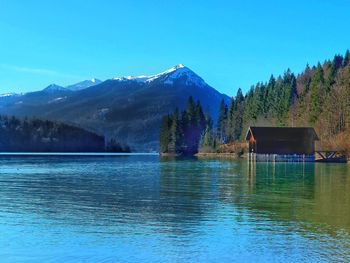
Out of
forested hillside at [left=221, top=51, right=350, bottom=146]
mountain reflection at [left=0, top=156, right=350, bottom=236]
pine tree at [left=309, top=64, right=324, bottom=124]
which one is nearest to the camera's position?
mountain reflection at [left=0, top=156, right=350, bottom=236]

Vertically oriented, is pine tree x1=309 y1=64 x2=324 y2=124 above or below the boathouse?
above

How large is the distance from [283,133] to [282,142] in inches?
75.2

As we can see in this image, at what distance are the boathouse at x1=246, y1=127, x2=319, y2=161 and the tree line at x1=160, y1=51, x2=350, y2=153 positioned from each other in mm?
6622

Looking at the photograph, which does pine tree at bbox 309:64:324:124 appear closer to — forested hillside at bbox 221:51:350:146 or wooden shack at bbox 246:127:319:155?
forested hillside at bbox 221:51:350:146

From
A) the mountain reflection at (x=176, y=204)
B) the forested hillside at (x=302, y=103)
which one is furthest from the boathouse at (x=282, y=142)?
the mountain reflection at (x=176, y=204)

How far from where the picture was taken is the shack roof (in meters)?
103

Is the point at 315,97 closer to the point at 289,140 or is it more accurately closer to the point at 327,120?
the point at 327,120

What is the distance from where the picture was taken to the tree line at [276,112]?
109 metres

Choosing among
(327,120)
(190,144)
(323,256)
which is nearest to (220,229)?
(323,256)

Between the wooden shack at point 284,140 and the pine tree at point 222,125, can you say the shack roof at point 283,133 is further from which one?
the pine tree at point 222,125

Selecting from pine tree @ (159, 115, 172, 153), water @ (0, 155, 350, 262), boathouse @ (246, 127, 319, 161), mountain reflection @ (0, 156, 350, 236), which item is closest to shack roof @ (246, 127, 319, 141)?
boathouse @ (246, 127, 319, 161)

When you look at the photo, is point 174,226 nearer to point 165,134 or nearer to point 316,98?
point 316,98

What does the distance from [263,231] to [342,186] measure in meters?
20.5

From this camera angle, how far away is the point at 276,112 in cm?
13825
